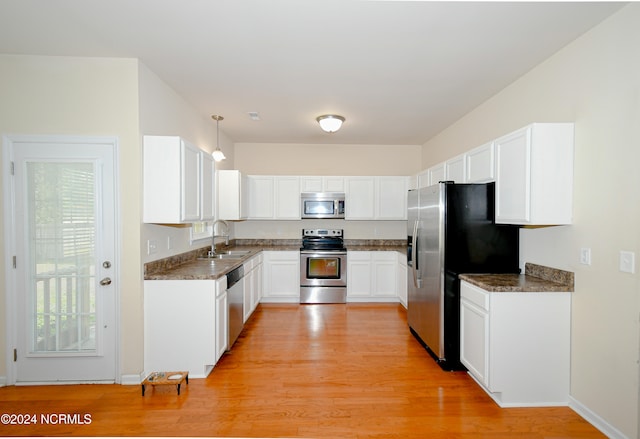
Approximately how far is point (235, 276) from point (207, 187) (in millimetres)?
1026

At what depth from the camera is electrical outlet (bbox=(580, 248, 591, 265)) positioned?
2.22m

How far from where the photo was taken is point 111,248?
8.81ft

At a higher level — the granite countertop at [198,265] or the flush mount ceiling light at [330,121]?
the flush mount ceiling light at [330,121]

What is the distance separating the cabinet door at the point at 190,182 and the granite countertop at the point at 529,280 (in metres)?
2.57

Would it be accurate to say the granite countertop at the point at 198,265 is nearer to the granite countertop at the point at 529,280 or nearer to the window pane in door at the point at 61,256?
the window pane in door at the point at 61,256

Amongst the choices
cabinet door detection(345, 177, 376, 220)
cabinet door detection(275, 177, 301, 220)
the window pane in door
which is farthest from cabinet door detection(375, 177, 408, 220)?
the window pane in door

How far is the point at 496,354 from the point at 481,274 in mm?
721

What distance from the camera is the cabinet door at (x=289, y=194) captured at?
5410 mm

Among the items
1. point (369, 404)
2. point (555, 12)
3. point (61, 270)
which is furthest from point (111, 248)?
point (555, 12)

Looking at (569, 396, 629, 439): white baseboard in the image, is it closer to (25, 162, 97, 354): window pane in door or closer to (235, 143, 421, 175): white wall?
(25, 162, 97, 354): window pane in door

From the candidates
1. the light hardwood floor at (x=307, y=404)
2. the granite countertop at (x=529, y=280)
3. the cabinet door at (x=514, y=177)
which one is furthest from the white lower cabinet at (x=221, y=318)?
the cabinet door at (x=514, y=177)

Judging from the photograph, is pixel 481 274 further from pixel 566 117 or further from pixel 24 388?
pixel 24 388

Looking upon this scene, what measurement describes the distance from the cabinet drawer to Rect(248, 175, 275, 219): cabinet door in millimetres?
3429

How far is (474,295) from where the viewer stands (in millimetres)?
2637
